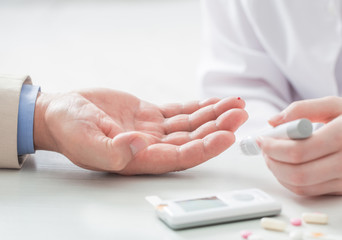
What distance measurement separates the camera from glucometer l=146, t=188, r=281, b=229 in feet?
1.67

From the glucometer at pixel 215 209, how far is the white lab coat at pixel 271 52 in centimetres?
44

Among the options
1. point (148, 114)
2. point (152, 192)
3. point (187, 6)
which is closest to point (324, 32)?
point (148, 114)

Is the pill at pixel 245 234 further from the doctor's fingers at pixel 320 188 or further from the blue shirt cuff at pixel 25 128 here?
the blue shirt cuff at pixel 25 128

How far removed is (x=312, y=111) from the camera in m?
0.59

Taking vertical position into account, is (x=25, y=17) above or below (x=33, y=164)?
above

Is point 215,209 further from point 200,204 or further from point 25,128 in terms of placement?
point 25,128

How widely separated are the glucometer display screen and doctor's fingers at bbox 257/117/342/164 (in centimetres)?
8

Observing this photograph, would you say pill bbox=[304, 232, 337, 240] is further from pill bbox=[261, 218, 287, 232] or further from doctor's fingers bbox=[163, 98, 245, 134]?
doctor's fingers bbox=[163, 98, 245, 134]

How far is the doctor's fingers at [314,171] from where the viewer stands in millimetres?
560

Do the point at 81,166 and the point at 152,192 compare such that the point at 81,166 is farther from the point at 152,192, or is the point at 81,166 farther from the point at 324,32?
the point at 324,32

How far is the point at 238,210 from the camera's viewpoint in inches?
20.8

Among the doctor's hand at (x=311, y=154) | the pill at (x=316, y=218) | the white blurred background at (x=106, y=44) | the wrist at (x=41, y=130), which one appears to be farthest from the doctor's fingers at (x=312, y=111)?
the white blurred background at (x=106, y=44)

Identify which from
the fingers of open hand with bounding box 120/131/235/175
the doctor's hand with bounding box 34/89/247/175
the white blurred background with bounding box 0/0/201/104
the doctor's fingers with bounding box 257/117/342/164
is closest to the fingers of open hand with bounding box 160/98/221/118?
the doctor's hand with bounding box 34/89/247/175

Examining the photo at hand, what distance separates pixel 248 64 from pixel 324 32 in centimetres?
16
